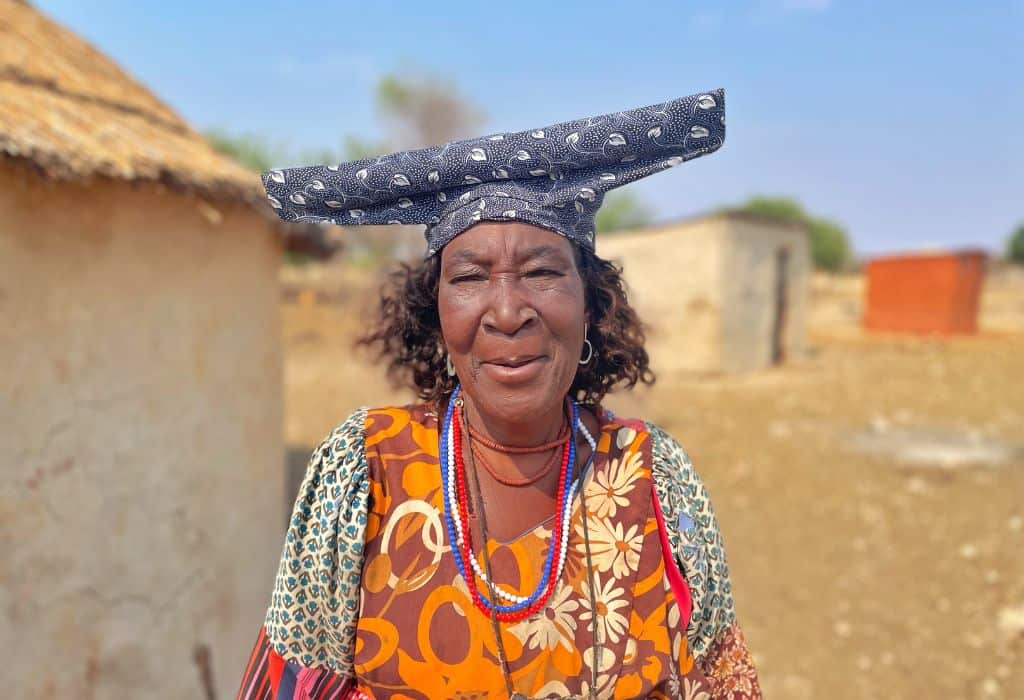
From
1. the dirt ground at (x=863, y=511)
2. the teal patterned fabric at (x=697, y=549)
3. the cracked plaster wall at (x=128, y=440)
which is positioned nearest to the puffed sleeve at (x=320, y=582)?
the teal patterned fabric at (x=697, y=549)

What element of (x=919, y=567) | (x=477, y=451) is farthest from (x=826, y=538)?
(x=477, y=451)

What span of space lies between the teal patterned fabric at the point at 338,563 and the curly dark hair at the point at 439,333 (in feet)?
0.82

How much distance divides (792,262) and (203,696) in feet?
43.0

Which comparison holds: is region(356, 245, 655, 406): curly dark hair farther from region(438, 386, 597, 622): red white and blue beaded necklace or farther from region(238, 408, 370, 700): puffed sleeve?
region(238, 408, 370, 700): puffed sleeve

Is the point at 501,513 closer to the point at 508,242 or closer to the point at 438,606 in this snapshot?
the point at 438,606

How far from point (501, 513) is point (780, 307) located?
45.4 ft

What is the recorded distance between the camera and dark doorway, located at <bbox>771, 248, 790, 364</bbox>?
543 inches

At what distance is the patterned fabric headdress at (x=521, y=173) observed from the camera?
4.15ft

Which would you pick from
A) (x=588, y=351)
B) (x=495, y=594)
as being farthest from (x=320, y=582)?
(x=588, y=351)

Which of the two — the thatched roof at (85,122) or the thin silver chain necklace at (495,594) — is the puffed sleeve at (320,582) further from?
the thatched roof at (85,122)

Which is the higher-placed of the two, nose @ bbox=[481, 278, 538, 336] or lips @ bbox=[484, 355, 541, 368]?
nose @ bbox=[481, 278, 538, 336]

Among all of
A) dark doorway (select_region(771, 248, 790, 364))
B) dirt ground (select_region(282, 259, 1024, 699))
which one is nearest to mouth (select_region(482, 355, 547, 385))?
dirt ground (select_region(282, 259, 1024, 699))

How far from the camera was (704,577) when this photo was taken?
140 cm

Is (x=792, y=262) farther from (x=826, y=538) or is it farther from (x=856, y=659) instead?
(x=856, y=659)
